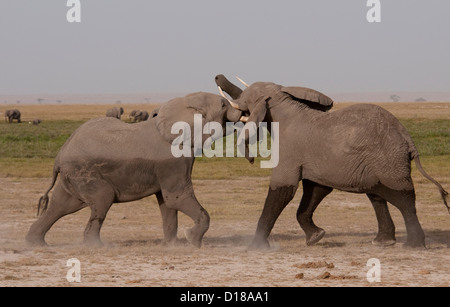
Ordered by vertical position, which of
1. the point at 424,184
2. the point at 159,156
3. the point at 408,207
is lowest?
the point at 424,184

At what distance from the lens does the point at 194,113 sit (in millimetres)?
9875

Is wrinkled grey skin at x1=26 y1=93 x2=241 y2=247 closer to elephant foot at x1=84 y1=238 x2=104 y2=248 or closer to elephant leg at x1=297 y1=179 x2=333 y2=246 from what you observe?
elephant foot at x1=84 y1=238 x2=104 y2=248

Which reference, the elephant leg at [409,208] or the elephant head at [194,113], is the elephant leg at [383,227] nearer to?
the elephant leg at [409,208]

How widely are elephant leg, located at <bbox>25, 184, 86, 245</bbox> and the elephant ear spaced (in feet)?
9.79

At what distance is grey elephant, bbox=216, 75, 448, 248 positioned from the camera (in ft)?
31.2

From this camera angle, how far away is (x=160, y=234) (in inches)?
454

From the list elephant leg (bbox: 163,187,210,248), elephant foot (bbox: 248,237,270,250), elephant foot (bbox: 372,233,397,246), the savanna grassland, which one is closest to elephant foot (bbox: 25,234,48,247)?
the savanna grassland

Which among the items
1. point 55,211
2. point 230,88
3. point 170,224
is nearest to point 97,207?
point 55,211

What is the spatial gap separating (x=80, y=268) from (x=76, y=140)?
6.73 ft

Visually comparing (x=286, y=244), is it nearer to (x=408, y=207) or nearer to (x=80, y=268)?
(x=408, y=207)

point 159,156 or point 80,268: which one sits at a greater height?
point 159,156

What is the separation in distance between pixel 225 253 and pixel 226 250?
30cm
